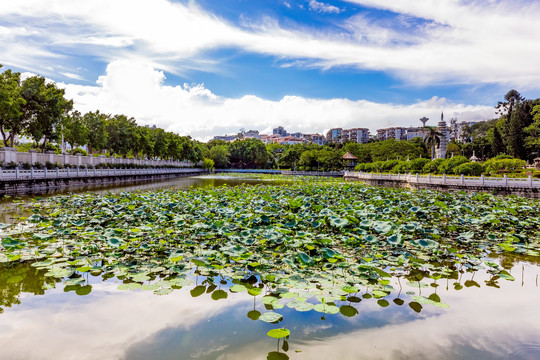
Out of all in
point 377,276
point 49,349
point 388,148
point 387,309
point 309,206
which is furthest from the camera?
point 388,148

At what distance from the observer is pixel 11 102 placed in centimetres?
2467

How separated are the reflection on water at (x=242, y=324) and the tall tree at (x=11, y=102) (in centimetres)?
2452

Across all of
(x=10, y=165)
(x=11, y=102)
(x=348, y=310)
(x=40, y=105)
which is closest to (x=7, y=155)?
(x=10, y=165)

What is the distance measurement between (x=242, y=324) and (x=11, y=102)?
28.1m

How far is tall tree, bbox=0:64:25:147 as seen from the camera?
→ 24367 mm

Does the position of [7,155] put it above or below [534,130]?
below

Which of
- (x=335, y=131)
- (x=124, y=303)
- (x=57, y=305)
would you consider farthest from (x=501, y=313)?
(x=335, y=131)

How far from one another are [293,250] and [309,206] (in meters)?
4.15

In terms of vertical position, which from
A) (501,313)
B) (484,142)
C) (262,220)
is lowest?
(501,313)

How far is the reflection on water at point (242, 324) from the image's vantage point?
3.61m

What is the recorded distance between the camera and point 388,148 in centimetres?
7475

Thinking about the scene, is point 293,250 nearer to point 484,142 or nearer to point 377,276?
point 377,276

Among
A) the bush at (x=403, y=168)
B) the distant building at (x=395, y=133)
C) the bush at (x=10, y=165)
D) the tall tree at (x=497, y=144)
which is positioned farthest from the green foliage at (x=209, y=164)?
the distant building at (x=395, y=133)

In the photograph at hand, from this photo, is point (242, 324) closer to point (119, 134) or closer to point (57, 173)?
point (57, 173)
